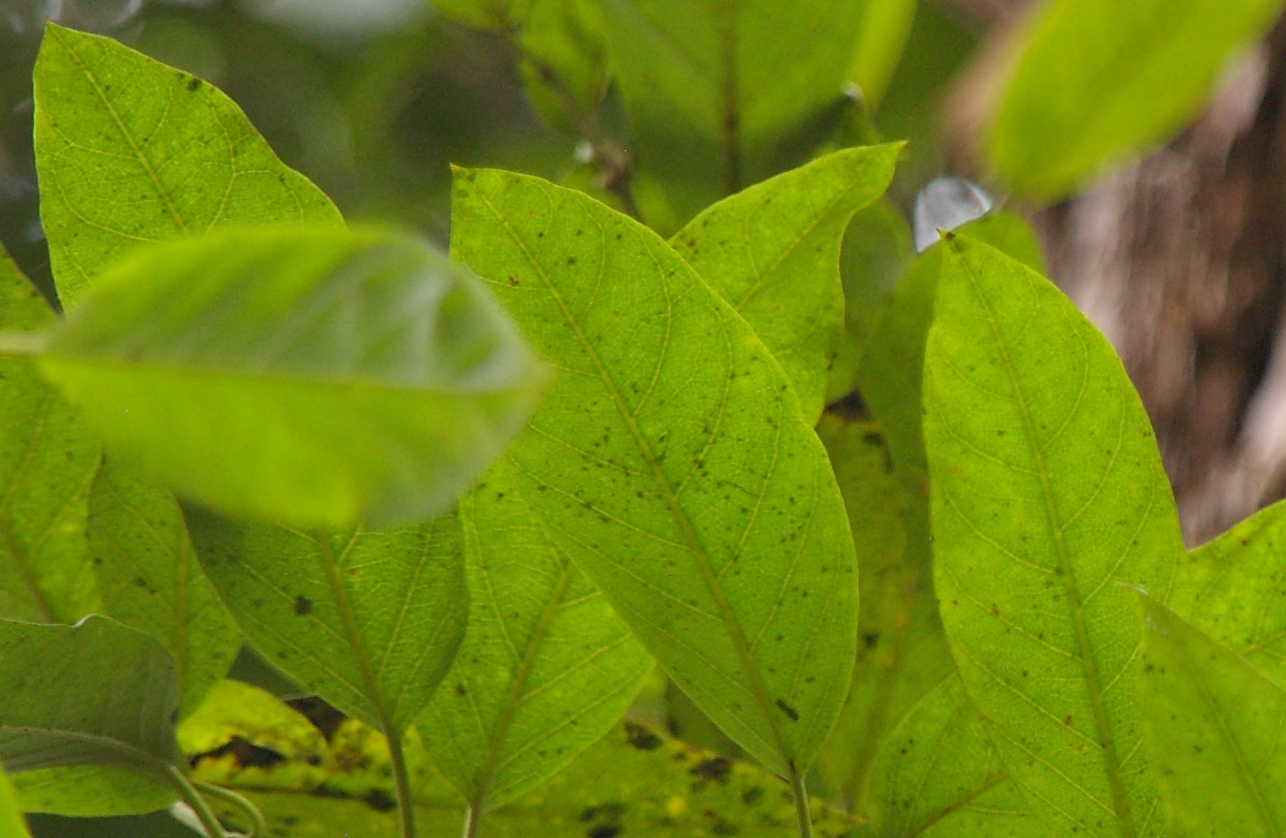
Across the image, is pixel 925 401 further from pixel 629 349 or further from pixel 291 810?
pixel 291 810

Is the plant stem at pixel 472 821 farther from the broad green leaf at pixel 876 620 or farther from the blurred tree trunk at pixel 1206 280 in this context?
the blurred tree trunk at pixel 1206 280

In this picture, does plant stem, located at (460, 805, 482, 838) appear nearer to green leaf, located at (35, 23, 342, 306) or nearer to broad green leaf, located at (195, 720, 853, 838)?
broad green leaf, located at (195, 720, 853, 838)

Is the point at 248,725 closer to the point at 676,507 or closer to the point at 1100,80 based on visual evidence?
the point at 676,507

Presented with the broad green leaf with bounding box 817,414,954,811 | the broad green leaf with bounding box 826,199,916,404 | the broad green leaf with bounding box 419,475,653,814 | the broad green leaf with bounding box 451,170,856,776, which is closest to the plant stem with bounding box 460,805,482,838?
the broad green leaf with bounding box 419,475,653,814

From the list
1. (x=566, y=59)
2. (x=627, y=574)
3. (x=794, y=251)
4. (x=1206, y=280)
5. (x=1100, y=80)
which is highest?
(x=1206, y=280)

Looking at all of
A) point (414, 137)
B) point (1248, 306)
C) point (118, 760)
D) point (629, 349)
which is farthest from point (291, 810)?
point (414, 137)

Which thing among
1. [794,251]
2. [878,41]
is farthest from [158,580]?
[878,41]
